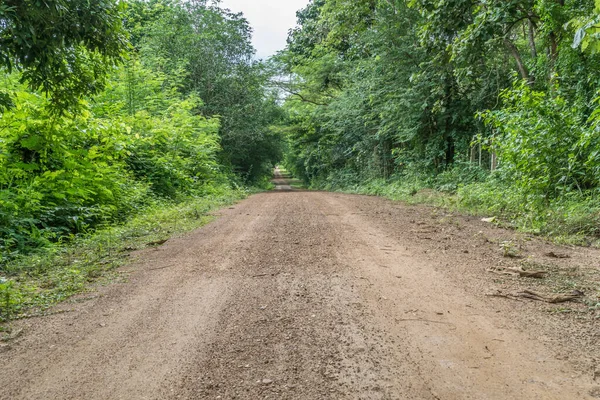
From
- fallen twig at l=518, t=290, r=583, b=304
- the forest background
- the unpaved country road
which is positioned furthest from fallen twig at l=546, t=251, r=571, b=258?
fallen twig at l=518, t=290, r=583, b=304

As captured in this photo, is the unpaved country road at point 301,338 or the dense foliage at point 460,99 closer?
the unpaved country road at point 301,338

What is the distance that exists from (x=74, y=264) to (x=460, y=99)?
585 inches

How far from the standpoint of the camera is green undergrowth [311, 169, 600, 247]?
6.62 metres

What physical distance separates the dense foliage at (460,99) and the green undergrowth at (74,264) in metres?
5.38

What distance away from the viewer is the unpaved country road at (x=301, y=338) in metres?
2.42

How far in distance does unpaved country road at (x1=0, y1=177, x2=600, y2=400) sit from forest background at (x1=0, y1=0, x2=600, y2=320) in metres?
1.13

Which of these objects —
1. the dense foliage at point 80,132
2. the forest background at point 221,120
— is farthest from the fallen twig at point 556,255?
the dense foliage at point 80,132

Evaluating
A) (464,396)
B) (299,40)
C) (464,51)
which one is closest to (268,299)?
(464,396)

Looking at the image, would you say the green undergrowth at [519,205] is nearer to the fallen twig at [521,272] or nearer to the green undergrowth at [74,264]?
the fallen twig at [521,272]

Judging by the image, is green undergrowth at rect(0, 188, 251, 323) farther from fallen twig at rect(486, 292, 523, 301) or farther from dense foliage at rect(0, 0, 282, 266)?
fallen twig at rect(486, 292, 523, 301)

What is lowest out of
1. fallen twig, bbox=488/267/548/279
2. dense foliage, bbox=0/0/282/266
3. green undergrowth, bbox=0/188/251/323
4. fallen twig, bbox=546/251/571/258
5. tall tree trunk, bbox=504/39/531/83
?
fallen twig, bbox=546/251/571/258

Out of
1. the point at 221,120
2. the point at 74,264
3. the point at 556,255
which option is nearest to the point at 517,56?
the point at 556,255

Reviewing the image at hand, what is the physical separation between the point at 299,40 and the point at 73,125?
2520 centimetres

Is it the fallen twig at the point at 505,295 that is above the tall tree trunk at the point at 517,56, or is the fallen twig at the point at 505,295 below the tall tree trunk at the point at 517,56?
below
